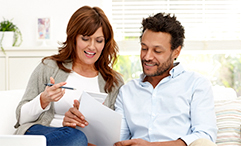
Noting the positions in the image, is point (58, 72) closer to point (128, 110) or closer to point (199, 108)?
point (128, 110)

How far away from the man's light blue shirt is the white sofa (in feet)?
0.62

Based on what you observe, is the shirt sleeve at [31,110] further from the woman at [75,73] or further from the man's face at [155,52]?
the man's face at [155,52]

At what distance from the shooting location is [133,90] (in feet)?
6.11

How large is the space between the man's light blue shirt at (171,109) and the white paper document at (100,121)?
0.80 feet

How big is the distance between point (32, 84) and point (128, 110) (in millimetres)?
563

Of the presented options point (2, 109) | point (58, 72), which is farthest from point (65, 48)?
point (2, 109)

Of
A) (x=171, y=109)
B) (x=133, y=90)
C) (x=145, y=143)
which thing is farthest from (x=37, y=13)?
(x=145, y=143)

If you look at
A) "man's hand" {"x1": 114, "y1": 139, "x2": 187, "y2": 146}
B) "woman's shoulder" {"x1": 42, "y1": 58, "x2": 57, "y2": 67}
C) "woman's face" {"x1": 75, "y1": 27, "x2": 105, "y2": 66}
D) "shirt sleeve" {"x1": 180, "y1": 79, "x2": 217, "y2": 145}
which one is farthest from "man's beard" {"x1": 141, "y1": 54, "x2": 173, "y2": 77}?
"woman's shoulder" {"x1": 42, "y1": 58, "x2": 57, "y2": 67}

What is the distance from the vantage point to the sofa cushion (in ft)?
5.74

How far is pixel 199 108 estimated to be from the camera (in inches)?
64.5

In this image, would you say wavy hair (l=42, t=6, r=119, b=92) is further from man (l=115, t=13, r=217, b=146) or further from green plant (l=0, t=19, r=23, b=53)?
green plant (l=0, t=19, r=23, b=53)

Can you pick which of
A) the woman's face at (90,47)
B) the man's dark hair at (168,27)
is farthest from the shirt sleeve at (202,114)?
the woman's face at (90,47)

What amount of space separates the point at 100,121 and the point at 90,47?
530mm

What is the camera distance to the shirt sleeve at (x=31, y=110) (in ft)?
5.32
